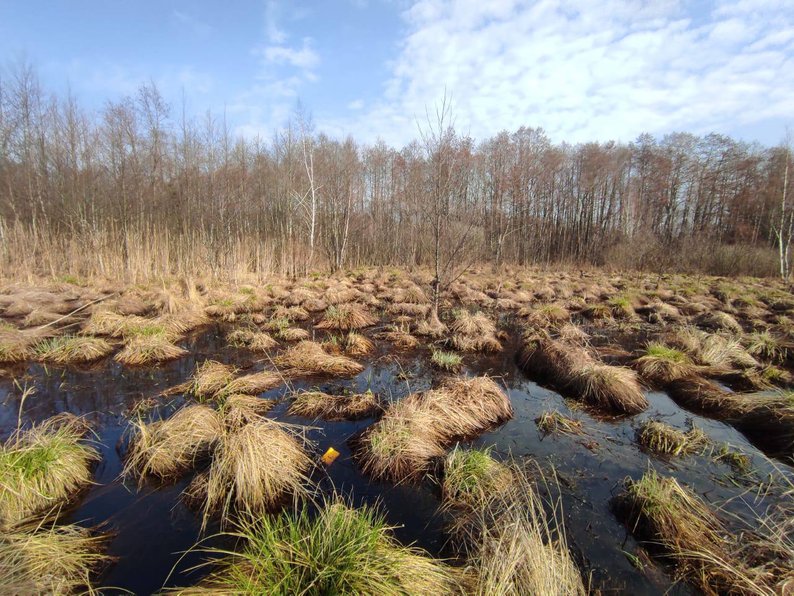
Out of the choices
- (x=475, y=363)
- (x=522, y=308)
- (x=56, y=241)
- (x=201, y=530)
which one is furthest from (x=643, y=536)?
(x=56, y=241)

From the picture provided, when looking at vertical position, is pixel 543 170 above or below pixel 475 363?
above

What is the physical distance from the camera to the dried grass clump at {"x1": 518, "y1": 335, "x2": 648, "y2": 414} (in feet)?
17.7

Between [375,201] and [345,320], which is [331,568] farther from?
[375,201]

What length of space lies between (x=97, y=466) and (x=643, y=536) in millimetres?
5417

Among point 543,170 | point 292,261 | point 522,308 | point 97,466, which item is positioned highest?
point 543,170

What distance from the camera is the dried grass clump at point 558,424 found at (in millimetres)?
4715

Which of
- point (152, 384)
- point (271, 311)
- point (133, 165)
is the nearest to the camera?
point (152, 384)

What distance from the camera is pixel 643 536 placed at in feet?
9.93

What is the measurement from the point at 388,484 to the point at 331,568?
1.57m

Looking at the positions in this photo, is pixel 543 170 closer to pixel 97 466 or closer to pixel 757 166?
pixel 757 166

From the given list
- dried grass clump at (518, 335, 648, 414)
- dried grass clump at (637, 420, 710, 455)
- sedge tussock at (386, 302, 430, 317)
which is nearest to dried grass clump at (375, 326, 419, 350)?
sedge tussock at (386, 302, 430, 317)

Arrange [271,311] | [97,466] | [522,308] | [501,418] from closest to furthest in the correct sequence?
1. [97,466]
2. [501,418]
3. [271,311]
4. [522,308]

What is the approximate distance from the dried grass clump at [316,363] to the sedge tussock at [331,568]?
3942mm

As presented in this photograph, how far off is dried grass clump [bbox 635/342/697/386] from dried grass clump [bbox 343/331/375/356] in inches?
211
